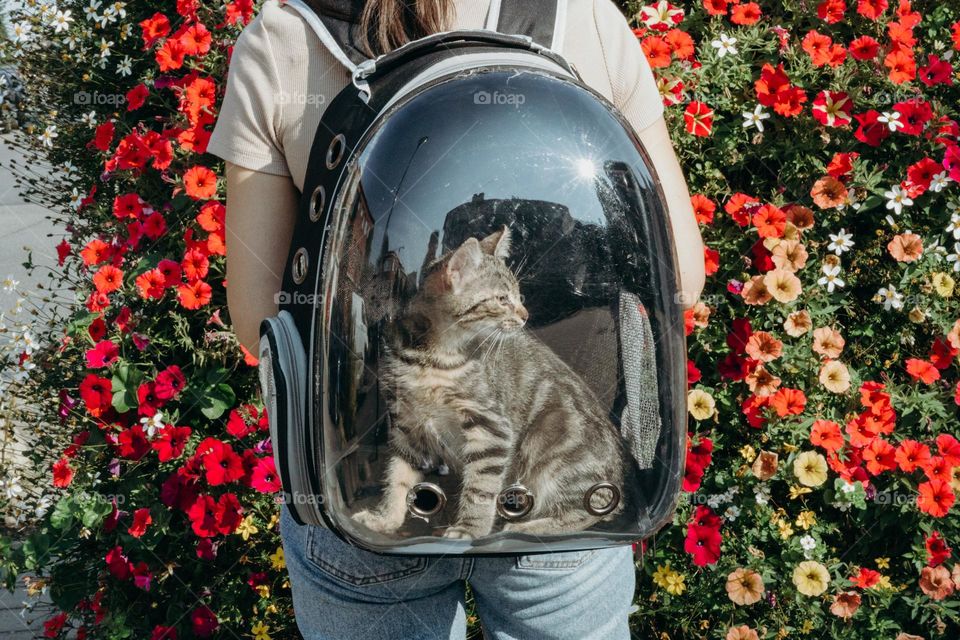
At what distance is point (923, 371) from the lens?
247cm

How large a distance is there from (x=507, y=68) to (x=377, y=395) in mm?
403

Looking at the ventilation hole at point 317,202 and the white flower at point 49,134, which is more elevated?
the ventilation hole at point 317,202

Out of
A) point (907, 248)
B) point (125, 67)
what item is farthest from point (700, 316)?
point (125, 67)

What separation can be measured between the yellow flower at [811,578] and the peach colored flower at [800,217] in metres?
0.93

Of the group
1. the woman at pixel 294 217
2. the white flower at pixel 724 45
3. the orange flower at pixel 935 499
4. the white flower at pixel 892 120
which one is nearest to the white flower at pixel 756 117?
the white flower at pixel 724 45

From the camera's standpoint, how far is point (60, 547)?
105 inches

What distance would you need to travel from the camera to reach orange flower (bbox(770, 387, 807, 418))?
240 cm

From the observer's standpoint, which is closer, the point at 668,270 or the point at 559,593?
the point at 668,270

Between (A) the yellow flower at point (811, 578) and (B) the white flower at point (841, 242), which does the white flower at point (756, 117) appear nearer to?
(B) the white flower at point (841, 242)

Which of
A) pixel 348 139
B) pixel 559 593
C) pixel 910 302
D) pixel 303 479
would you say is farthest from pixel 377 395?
pixel 910 302

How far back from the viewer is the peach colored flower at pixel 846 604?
240 centimetres

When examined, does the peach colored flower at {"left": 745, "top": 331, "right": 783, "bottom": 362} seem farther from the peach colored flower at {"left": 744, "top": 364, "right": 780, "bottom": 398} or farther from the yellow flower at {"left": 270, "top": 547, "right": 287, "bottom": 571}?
the yellow flower at {"left": 270, "top": 547, "right": 287, "bottom": 571}

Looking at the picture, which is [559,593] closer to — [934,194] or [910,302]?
[910,302]

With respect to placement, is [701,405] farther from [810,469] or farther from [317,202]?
[317,202]
